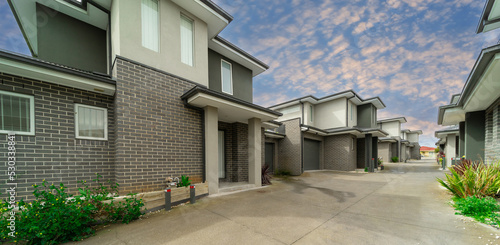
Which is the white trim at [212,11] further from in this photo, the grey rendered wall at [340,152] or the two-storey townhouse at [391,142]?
the two-storey townhouse at [391,142]

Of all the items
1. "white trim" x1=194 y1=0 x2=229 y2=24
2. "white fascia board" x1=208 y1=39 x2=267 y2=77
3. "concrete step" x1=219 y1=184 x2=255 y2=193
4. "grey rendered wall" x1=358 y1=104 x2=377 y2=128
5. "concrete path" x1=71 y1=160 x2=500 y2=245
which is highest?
"white trim" x1=194 y1=0 x2=229 y2=24

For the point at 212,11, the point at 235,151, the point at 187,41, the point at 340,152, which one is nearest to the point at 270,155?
the point at 235,151

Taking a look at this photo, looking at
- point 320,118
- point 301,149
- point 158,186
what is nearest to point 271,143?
point 301,149

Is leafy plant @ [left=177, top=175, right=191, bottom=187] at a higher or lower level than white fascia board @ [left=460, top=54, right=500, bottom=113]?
lower

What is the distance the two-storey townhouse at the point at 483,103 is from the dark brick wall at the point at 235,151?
7.41 metres

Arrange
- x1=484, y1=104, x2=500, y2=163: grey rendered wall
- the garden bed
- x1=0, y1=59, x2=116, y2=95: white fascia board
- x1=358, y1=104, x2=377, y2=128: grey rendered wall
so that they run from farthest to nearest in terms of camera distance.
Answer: x1=358, y1=104, x2=377, y2=128: grey rendered wall
x1=484, y1=104, x2=500, y2=163: grey rendered wall
the garden bed
x1=0, y1=59, x2=116, y2=95: white fascia board

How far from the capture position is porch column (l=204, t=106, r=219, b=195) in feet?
19.6

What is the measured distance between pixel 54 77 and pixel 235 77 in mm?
6239

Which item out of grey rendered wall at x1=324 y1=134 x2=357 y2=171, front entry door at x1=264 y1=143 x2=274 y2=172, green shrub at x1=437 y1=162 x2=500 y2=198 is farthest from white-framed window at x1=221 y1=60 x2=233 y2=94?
grey rendered wall at x1=324 y1=134 x2=357 y2=171

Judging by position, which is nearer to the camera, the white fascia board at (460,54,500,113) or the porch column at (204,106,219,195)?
the white fascia board at (460,54,500,113)

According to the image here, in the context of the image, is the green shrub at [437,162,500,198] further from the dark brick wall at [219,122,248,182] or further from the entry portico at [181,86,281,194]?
the dark brick wall at [219,122,248,182]

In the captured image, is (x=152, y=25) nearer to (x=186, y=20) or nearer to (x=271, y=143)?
(x=186, y=20)

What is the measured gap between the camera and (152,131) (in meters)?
5.03

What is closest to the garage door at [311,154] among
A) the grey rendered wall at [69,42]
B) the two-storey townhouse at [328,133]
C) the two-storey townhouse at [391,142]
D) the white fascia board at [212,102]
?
the two-storey townhouse at [328,133]
